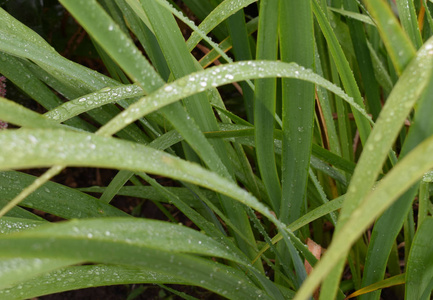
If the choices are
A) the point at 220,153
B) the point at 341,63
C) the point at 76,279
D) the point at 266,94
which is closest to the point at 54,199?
the point at 76,279

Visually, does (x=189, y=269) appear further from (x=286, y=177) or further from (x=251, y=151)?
(x=251, y=151)

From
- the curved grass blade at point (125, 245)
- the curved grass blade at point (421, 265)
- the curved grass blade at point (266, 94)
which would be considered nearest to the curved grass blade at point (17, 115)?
the curved grass blade at point (125, 245)

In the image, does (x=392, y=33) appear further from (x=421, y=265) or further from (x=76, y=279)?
(x=76, y=279)

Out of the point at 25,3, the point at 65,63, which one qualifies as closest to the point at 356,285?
the point at 65,63

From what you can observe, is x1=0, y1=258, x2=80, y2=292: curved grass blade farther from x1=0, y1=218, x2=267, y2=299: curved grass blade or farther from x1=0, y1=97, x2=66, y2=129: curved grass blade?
x1=0, y1=97, x2=66, y2=129: curved grass blade

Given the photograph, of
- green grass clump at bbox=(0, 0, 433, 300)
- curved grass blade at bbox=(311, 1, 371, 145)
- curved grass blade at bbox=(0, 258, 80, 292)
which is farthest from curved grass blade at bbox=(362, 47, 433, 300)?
curved grass blade at bbox=(0, 258, 80, 292)

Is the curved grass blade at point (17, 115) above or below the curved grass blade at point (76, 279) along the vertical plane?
above

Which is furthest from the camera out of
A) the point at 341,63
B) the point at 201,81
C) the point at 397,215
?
the point at 341,63

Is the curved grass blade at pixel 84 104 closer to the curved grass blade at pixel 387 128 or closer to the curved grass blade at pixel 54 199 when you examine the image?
the curved grass blade at pixel 54 199
